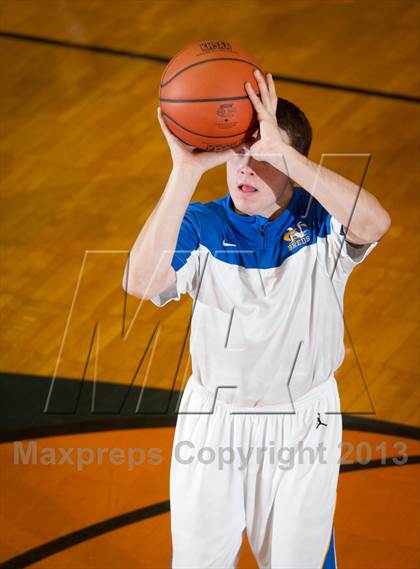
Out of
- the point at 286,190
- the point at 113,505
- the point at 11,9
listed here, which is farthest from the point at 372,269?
the point at 11,9

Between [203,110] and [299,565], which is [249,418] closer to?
[299,565]

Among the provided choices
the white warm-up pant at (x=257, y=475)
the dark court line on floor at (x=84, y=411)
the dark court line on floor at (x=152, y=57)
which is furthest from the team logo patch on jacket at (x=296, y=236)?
the dark court line on floor at (x=152, y=57)

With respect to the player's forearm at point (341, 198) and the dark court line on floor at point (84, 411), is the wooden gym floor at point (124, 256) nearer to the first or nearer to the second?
the dark court line on floor at point (84, 411)

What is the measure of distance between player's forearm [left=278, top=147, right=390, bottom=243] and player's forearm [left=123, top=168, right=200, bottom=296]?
0.31m

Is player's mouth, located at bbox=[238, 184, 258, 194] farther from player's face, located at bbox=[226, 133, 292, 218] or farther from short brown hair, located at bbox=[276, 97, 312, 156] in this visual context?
short brown hair, located at bbox=[276, 97, 312, 156]

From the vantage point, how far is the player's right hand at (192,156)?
314 centimetres

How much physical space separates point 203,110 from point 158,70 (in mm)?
5758

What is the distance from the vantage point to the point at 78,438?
542cm

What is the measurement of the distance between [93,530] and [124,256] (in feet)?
7.89

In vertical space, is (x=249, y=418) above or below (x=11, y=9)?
below

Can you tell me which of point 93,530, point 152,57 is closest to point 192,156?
point 93,530

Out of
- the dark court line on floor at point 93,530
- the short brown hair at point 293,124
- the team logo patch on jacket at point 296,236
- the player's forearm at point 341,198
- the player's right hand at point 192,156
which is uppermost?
the short brown hair at point 293,124

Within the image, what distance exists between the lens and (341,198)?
313cm

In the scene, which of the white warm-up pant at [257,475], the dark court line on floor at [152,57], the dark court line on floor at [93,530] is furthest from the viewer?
the dark court line on floor at [152,57]
